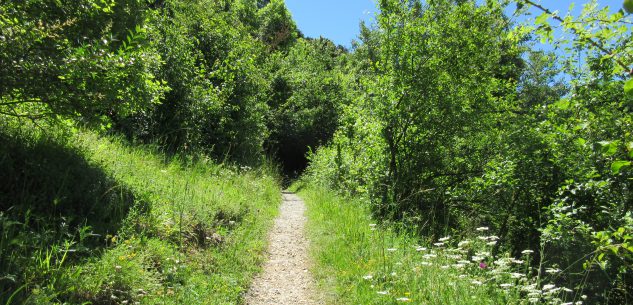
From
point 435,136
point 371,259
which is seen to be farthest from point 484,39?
point 371,259

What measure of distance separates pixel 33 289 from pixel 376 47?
28.7ft

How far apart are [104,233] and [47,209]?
25.5 inches

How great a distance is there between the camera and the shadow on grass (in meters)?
3.56

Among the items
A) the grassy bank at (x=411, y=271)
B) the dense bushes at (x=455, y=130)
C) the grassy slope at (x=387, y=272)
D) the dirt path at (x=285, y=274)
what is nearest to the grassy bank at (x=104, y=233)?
the dirt path at (x=285, y=274)

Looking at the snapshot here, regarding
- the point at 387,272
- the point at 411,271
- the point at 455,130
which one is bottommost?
the point at 387,272

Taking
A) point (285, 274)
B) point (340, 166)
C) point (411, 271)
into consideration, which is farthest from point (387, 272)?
point (340, 166)

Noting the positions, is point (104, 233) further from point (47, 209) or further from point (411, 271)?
point (411, 271)

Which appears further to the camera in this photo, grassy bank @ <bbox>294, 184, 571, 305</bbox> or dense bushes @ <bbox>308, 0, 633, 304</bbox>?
dense bushes @ <bbox>308, 0, 633, 304</bbox>

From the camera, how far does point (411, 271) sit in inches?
195

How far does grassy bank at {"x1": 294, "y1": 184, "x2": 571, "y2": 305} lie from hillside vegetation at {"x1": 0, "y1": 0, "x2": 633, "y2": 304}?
0.12 ft

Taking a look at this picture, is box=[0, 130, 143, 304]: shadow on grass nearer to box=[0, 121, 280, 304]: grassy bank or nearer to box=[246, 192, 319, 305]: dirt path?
box=[0, 121, 280, 304]: grassy bank

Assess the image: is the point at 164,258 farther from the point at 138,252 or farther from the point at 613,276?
the point at 613,276

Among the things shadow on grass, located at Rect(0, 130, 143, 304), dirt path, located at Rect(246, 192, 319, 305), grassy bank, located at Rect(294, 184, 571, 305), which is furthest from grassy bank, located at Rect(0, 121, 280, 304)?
grassy bank, located at Rect(294, 184, 571, 305)

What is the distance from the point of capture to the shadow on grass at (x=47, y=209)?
356 cm
